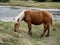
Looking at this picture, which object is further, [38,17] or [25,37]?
[38,17]

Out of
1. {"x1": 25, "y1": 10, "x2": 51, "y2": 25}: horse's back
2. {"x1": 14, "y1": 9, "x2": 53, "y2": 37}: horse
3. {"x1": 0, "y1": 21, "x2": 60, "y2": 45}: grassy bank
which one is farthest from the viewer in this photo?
{"x1": 25, "y1": 10, "x2": 51, "y2": 25}: horse's back

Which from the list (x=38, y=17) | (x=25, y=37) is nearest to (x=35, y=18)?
(x=38, y=17)

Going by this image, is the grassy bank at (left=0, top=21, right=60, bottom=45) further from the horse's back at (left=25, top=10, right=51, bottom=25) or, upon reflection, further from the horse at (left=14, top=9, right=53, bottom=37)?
the horse's back at (left=25, top=10, right=51, bottom=25)

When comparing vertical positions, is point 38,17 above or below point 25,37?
above

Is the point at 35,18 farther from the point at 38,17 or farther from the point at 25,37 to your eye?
the point at 25,37

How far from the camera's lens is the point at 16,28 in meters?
12.9

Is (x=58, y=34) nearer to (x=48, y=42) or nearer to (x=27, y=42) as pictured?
(x=48, y=42)

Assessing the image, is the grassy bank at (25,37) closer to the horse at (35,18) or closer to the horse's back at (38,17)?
the horse at (35,18)

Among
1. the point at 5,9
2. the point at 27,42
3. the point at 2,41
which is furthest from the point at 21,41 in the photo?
the point at 5,9

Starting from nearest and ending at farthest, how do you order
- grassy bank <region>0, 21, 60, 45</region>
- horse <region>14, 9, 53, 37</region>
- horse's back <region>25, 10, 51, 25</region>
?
1. grassy bank <region>0, 21, 60, 45</region>
2. horse <region>14, 9, 53, 37</region>
3. horse's back <region>25, 10, 51, 25</region>

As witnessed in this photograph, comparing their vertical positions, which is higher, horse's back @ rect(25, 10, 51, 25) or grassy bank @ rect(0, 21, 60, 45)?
horse's back @ rect(25, 10, 51, 25)

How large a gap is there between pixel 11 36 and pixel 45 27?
8.52 ft

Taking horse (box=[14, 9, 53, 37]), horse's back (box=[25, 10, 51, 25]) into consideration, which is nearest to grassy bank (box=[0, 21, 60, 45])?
horse (box=[14, 9, 53, 37])

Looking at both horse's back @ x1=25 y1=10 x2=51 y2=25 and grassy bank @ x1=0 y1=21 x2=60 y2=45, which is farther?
horse's back @ x1=25 y1=10 x2=51 y2=25
